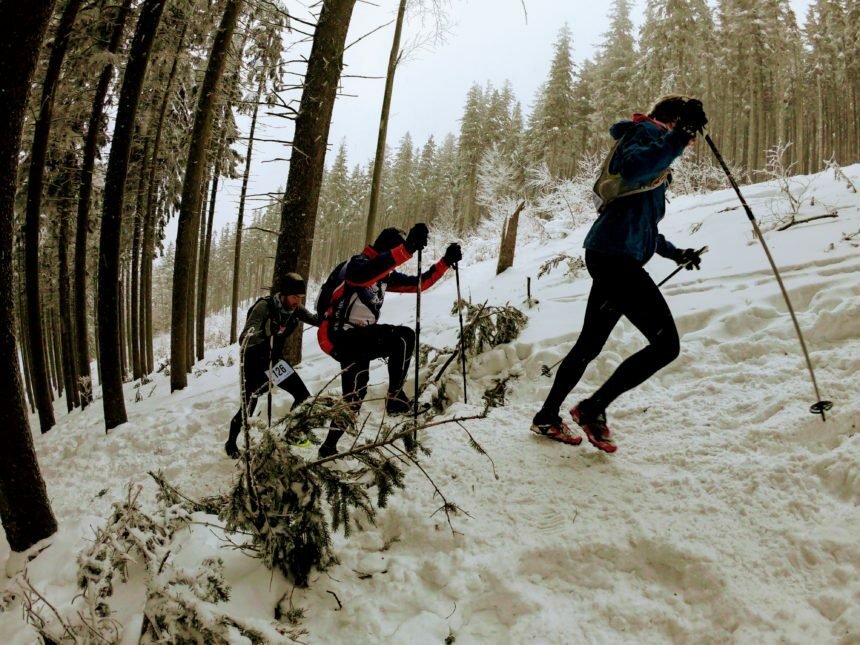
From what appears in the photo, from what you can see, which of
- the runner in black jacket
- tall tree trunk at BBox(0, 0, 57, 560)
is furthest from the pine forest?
the runner in black jacket

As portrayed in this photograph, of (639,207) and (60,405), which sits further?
(60,405)

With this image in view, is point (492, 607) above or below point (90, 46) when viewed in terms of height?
below

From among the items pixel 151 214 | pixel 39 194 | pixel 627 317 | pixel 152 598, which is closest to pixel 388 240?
pixel 627 317

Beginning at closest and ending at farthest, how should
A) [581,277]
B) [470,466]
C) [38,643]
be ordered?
[38,643]
[470,466]
[581,277]

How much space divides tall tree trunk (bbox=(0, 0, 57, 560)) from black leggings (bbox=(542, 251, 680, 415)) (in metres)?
3.68

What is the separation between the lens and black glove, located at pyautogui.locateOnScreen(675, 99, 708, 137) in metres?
2.70

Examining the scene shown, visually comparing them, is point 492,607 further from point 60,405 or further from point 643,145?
point 60,405

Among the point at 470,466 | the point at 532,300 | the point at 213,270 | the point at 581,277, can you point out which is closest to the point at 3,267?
the point at 470,466

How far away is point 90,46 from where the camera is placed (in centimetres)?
830

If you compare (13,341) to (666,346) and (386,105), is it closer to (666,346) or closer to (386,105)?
(666,346)

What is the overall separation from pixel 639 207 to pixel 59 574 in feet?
13.7

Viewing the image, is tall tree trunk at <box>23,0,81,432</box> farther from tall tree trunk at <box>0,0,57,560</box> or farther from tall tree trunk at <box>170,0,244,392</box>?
tall tree trunk at <box>0,0,57,560</box>

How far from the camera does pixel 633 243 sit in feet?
9.46

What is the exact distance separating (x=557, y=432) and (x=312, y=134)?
5292mm
